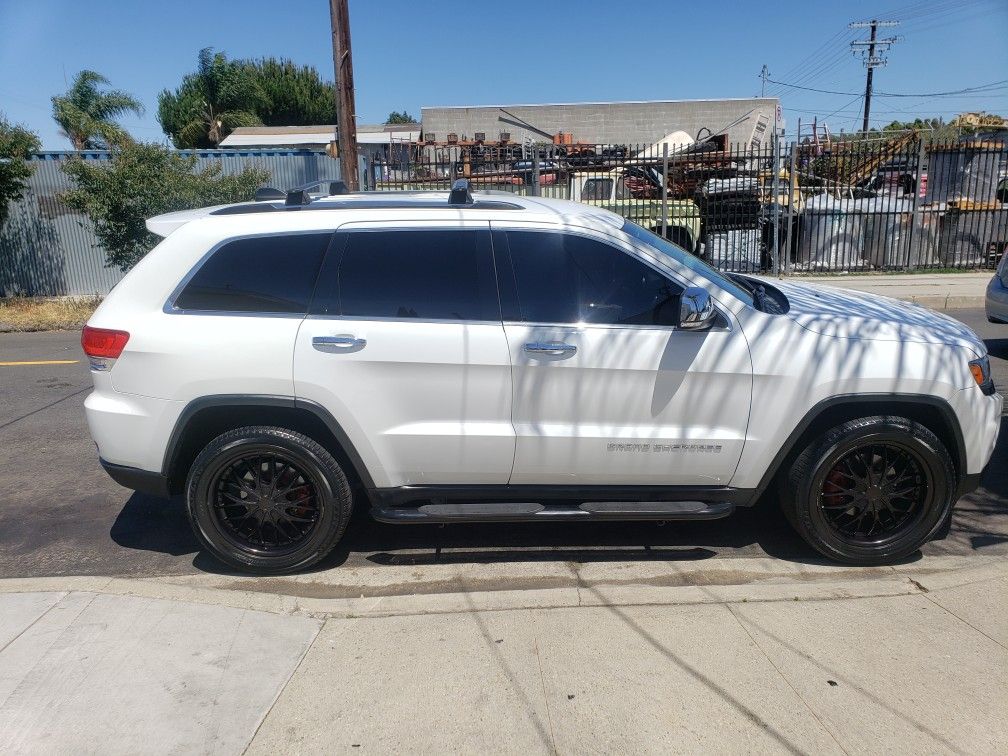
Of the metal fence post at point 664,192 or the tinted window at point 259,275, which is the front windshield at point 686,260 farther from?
the metal fence post at point 664,192

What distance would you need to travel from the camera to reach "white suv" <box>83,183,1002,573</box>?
13.3ft

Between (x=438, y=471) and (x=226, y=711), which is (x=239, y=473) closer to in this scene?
(x=438, y=471)

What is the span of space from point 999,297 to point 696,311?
253 inches

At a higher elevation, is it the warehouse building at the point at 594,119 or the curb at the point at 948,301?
the warehouse building at the point at 594,119

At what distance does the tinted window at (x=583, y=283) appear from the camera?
4.11 meters

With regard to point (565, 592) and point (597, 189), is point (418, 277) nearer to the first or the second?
point (565, 592)

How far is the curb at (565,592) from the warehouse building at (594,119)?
99.0ft

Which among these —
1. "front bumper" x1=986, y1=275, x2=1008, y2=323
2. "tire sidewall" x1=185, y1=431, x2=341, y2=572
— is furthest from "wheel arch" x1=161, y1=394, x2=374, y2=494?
"front bumper" x1=986, y1=275, x2=1008, y2=323

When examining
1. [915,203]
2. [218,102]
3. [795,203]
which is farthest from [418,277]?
[218,102]

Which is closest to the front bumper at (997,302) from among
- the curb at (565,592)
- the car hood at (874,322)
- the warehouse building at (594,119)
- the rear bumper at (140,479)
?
the car hood at (874,322)

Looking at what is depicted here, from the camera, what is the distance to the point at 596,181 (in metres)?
17.3

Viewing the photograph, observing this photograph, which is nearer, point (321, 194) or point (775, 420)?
point (775, 420)

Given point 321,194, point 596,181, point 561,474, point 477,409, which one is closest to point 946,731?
point 561,474

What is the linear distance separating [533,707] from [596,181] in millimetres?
15257
